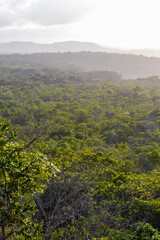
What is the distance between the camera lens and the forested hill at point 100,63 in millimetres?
107775

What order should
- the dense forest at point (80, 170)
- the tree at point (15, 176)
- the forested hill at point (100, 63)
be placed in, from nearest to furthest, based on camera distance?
the tree at point (15, 176), the dense forest at point (80, 170), the forested hill at point (100, 63)

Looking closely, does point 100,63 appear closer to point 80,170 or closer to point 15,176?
point 80,170

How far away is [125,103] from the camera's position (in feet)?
114

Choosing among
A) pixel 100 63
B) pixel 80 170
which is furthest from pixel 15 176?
pixel 100 63

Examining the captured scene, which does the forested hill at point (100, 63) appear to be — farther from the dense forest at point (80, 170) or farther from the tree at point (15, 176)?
the tree at point (15, 176)

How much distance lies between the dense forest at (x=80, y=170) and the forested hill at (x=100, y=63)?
68803 millimetres

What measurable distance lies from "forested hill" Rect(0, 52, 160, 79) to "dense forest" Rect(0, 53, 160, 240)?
2709 inches

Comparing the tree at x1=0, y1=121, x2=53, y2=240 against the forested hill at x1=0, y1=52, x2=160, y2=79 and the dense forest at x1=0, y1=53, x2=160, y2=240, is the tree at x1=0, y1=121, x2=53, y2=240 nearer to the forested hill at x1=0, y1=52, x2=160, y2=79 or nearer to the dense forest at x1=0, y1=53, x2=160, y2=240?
the dense forest at x1=0, y1=53, x2=160, y2=240

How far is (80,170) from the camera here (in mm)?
8055

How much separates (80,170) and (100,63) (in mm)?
130556

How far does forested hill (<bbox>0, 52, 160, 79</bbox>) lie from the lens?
108 meters

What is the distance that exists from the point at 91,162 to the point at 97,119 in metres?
18.7

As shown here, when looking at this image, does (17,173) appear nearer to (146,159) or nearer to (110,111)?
(146,159)

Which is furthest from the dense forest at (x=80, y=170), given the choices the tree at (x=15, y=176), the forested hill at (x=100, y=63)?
the forested hill at (x=100, y=63)
